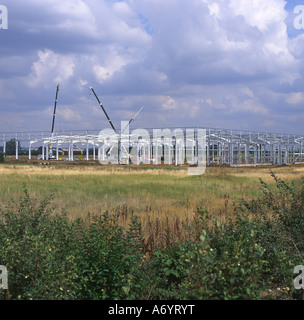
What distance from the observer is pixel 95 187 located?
18984 mm

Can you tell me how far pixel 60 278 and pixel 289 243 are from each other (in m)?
4.07

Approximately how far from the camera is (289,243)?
6848 mm

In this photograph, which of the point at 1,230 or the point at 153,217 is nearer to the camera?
the point at 1,230

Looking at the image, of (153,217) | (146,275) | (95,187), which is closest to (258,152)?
(95,187)

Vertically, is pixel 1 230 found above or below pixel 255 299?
above

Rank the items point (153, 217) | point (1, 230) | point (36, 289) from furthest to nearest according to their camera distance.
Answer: point (153, 217) < point (1, 230) < point (36, 289)

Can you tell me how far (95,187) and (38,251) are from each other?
559 inches

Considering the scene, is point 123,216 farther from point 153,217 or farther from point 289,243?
point 289,243

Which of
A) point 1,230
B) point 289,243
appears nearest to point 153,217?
point 289,243
